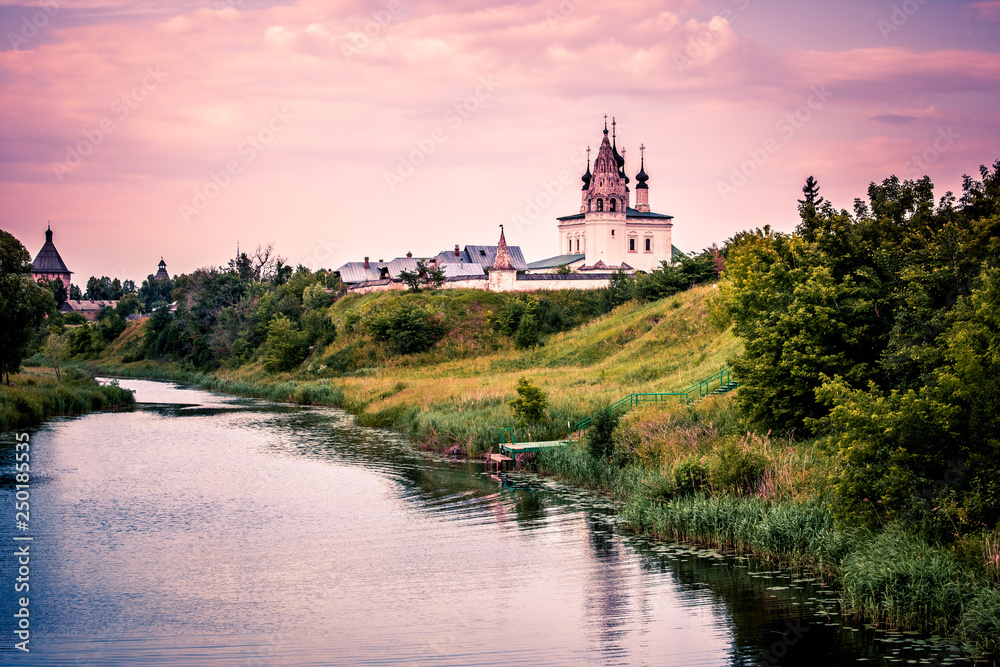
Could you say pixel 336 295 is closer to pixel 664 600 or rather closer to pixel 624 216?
pixel 624 216

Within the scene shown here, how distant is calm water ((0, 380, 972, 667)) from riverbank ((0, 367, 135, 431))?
1299 cm

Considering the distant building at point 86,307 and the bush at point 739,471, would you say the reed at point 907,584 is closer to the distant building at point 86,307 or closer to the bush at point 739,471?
the bush at point 739,471

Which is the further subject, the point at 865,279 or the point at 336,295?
the point at 336,295

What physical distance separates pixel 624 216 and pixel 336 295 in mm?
34535

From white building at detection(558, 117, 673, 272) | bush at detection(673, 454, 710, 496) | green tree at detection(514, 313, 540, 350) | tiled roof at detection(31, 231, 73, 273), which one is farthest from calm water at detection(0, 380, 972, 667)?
tiled roof at detection(31, 231, 73, 273)

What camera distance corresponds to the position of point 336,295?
326ft

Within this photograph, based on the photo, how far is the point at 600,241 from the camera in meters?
106

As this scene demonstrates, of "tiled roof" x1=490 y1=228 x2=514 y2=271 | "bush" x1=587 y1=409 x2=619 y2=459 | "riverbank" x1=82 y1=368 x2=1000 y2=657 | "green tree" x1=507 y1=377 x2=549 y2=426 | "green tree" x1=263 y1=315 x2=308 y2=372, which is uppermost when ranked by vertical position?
"tiled roof" x1=490 y1=228 x2=514 y2=271

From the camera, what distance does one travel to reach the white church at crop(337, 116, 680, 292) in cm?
10425

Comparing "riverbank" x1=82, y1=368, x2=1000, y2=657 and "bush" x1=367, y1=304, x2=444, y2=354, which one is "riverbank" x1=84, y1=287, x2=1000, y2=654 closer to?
"riverbank" x1=82, y1=368, x2=1000, y2=657

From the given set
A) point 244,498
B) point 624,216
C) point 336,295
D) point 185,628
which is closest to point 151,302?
point 336,295

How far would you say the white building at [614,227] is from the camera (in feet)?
347

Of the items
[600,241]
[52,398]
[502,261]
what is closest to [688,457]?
[52,398]

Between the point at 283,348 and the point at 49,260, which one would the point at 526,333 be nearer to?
the point at 283,348
